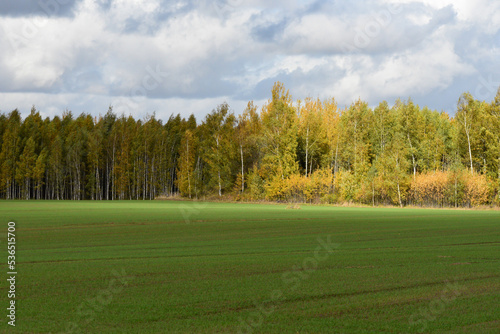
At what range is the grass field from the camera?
884 cm

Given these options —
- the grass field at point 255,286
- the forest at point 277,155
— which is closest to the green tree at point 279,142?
the forest at point 277,155

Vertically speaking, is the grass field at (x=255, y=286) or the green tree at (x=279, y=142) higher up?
the green tree at (x=279, y=142)

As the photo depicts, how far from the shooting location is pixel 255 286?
38.6ft

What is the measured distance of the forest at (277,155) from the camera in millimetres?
72000

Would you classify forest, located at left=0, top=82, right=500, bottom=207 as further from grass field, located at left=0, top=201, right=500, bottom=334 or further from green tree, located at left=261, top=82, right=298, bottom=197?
grass field, located at left=0, top=201, right=500, bottom=334

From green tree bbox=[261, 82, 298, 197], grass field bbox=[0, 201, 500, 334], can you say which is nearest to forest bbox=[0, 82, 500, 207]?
green tree bbox=[261, 82, 298, 197]

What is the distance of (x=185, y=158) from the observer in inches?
3826

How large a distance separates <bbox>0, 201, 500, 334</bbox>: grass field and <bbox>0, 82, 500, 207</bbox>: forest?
5245cm

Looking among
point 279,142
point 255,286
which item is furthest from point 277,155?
point 255,286

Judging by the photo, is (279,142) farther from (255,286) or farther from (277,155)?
(255,286)

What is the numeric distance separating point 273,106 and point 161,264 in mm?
67841

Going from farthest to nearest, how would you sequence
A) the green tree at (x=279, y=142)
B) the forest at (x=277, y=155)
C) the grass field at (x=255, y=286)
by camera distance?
the green tree at (x=279, y=142) → the forest at (x=277, y=155) → the grass field at (x=255, y=286)

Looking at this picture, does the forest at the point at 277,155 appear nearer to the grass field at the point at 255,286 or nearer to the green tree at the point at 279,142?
the green tree at the point at 279,142

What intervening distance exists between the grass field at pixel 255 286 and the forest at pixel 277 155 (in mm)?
52451
